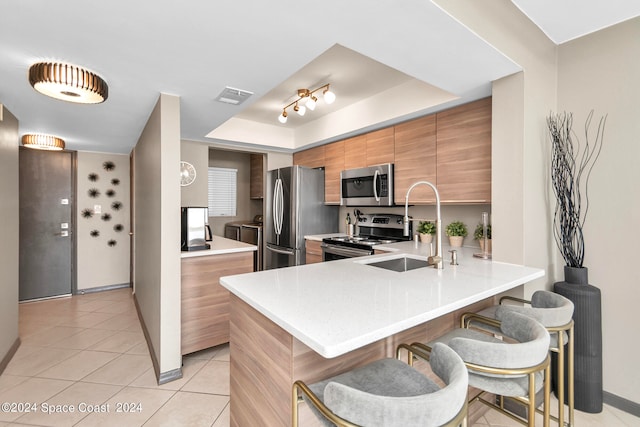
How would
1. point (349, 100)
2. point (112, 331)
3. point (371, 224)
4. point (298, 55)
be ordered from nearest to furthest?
point (298, 55) < point (112, 331) < point (349, 100) < point (371, 224)

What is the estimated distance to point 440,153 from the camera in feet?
9.29

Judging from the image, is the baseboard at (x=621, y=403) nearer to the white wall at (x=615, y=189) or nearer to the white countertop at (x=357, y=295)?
the white wall at (x=615, y=189)

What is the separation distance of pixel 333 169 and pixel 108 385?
3.18 meters

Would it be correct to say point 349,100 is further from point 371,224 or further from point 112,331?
point 112,331

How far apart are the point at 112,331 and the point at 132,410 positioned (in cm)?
157

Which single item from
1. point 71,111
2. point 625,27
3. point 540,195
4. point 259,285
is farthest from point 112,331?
point 625,27

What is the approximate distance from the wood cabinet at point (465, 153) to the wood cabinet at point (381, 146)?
57cm

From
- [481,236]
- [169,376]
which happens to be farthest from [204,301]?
[481,236]

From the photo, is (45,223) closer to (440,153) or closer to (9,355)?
(9,355)

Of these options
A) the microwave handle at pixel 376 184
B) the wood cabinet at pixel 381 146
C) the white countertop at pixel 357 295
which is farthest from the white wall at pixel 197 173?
the white countertop at pixel 357 295

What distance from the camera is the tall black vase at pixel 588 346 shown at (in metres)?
1.94

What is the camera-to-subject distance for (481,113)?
2514mm

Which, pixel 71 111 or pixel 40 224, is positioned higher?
pixel 71 111

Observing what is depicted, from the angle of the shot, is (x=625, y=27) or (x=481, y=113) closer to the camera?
(x=625, y=27)
